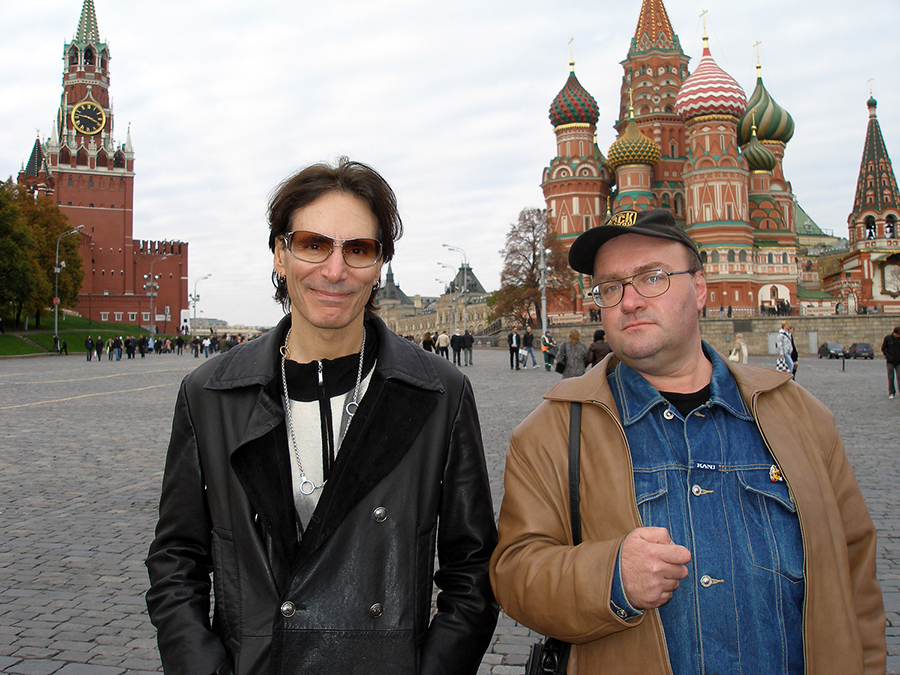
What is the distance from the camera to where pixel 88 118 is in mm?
84750

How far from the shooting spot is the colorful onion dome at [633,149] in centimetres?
5759

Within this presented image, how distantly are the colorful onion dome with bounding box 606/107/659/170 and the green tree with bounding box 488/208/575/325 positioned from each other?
7940 mm

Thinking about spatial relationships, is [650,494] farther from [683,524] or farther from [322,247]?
[322,247]

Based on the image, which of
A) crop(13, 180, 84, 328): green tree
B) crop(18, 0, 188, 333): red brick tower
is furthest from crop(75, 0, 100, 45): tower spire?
crop(13, 180, 84, 328): green tree

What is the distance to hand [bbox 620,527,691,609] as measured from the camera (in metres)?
1.68

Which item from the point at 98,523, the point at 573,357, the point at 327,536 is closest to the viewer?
the point at 327,536

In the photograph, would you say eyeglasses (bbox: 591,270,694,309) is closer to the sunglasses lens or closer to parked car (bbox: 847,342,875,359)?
the sunglasses lens

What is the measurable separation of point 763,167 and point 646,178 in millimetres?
10372

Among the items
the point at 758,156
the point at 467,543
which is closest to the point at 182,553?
the point at 467,543

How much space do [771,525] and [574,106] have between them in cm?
6295

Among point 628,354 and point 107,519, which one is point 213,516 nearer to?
point 628,354

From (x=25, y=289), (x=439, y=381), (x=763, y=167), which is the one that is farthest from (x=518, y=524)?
(x=763, y=167)

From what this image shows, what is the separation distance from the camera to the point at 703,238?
54844mm

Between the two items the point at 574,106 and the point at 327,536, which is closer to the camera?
the point at 327,536
